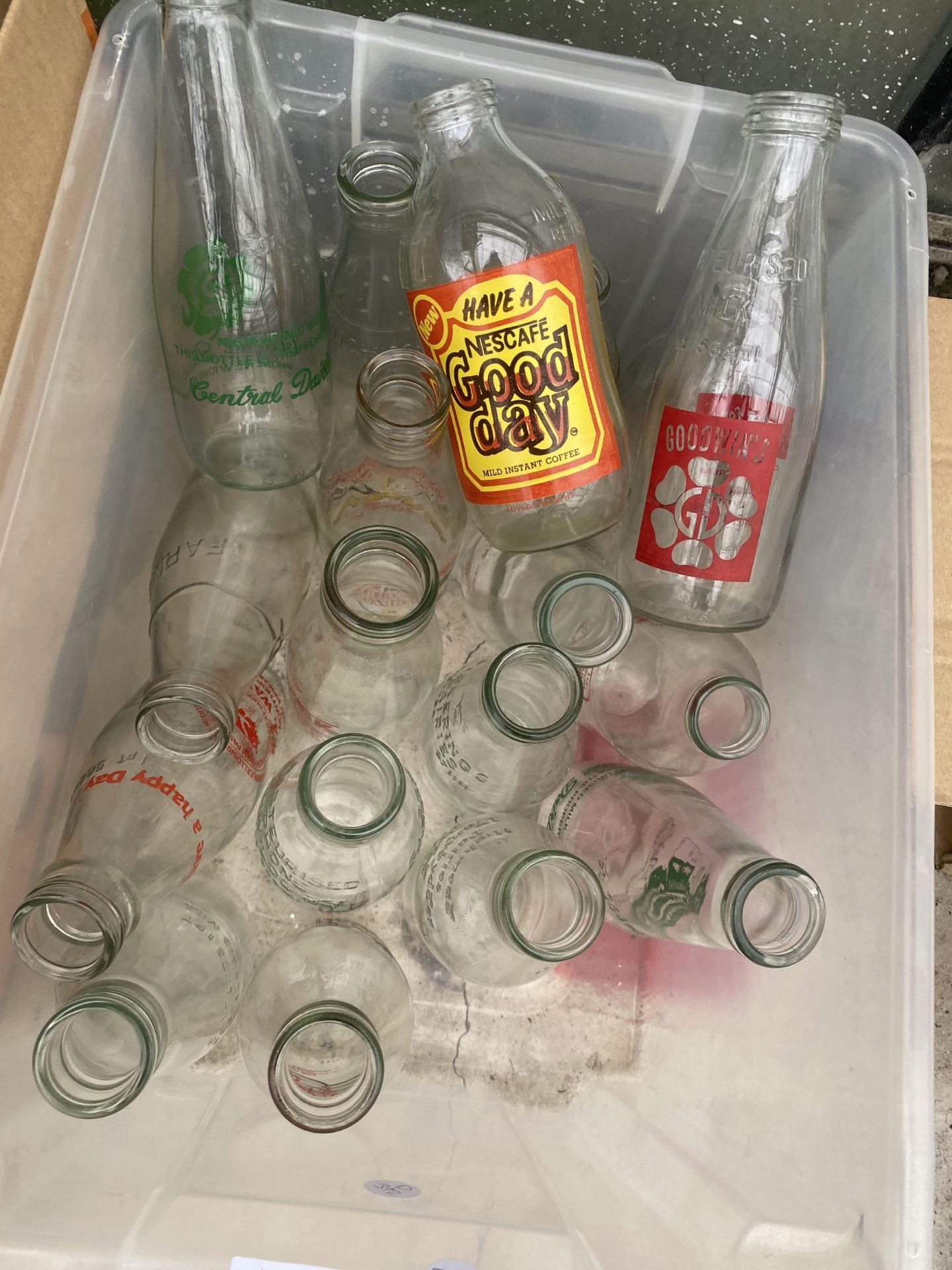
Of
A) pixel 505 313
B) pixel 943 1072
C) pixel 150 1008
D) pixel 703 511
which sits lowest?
pixel 943 1072

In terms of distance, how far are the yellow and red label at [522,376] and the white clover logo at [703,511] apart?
0.08m

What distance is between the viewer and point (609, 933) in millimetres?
856

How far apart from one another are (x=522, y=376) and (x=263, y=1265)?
68 centimetres

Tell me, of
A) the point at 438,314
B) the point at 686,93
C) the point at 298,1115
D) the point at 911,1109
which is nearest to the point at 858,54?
the point at 686,93

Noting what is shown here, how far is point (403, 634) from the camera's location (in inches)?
22.7

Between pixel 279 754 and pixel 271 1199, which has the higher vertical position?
pixel 279 754

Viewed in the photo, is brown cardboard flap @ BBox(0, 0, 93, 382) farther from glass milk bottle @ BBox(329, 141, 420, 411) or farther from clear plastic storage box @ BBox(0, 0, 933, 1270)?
glass milk bottle @ BBox(329, 141, 420, 411)

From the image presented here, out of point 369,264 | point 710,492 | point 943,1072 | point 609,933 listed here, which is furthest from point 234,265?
point 943,1072

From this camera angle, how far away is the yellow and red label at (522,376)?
0.65m

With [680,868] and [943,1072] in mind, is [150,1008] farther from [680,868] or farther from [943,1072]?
[943,1072]

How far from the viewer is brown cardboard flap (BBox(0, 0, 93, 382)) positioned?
0.61 metres

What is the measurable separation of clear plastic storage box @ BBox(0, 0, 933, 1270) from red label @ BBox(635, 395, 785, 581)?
4.5 inches

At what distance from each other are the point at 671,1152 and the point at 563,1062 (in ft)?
0.41

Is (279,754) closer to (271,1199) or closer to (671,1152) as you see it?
(271,1199)
